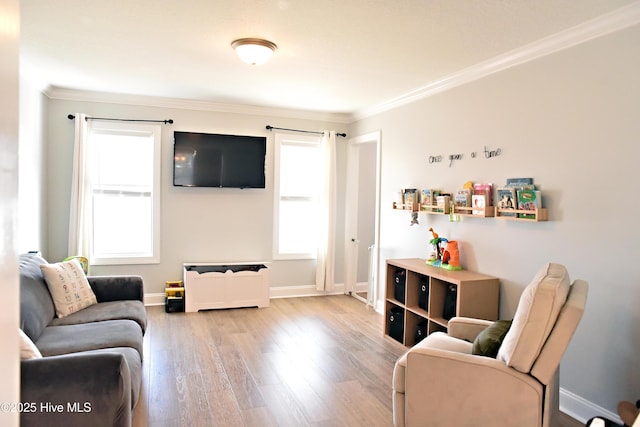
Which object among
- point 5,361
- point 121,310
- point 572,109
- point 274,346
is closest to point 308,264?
point 274,346

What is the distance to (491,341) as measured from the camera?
2.35m

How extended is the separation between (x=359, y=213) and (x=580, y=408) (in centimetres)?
367

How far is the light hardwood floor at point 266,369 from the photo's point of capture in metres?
2.69

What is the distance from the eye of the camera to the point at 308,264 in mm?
Result: 5832

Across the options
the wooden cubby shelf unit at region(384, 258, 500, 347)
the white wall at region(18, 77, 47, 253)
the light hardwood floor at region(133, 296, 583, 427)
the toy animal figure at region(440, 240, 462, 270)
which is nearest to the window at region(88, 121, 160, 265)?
the white wall at region(18, 77, 47, 253)

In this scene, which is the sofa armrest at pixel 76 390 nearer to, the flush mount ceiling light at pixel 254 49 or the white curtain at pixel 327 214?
the flush mount ceiling light at pixel 254 49

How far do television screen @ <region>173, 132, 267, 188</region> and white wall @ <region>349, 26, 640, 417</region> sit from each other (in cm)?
259

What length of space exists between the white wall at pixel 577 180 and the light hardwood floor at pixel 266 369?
548 millimetres

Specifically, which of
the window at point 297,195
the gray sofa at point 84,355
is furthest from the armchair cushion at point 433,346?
the window at point 297,195

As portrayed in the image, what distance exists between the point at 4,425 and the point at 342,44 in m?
2.84

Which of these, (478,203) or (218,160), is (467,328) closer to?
(478,203)

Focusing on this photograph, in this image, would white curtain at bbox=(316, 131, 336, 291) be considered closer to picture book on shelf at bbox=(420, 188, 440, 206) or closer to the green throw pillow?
picture book on shelf at bbox=(420, 188, 440, 206)

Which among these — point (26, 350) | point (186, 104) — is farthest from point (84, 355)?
point (186, 104)

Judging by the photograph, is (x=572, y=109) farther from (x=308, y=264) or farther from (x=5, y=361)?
(x=308, y=264)
